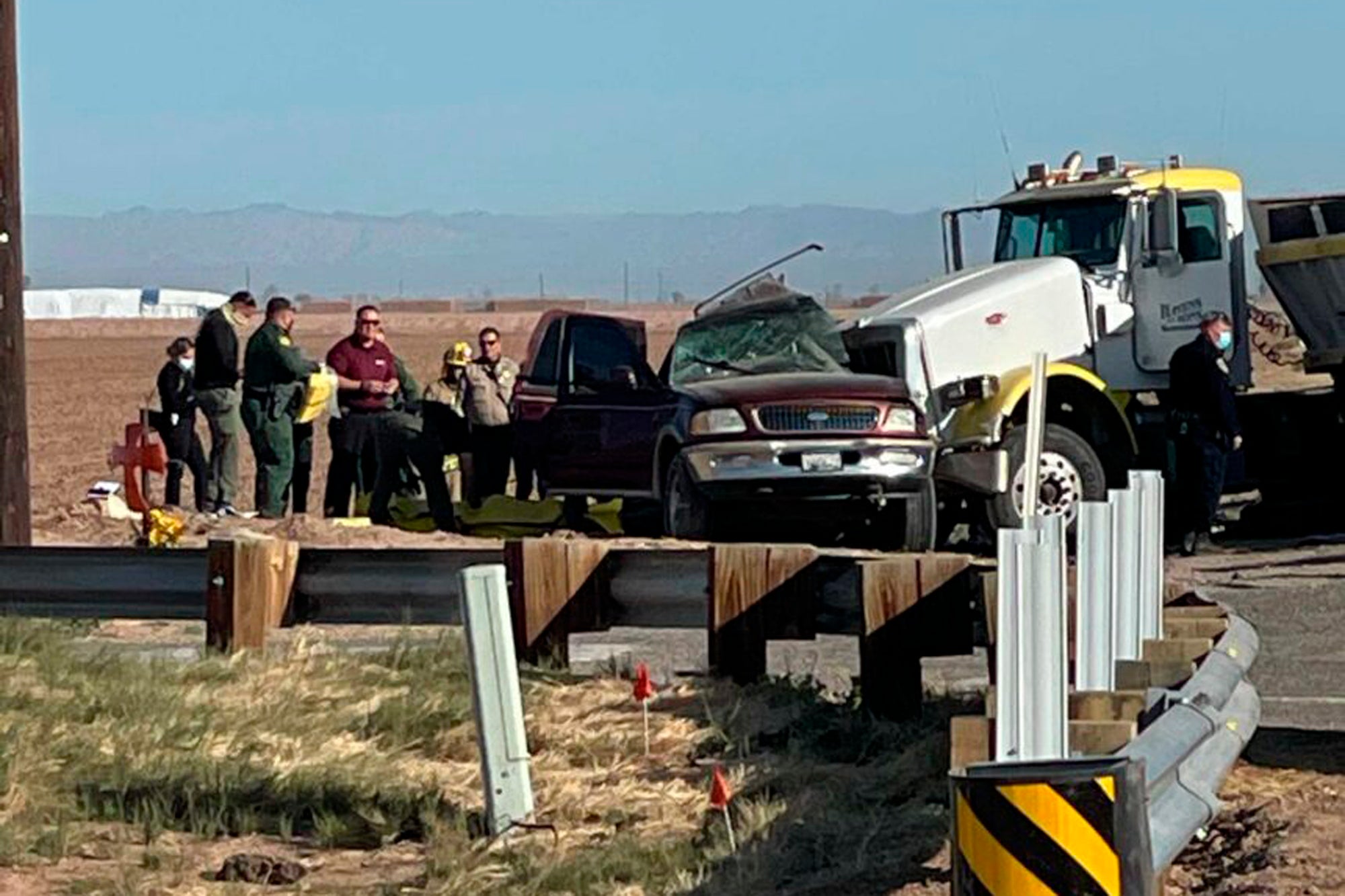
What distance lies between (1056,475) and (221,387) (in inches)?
274

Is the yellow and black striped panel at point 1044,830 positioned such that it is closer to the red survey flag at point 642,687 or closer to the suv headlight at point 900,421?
the red survey flag at point 642,687

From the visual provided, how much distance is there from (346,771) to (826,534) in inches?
372

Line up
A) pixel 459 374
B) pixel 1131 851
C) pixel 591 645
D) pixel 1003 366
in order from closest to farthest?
pixel 1131 851 < pixel 591 645 < pixel 1003 366 < pixel 459 374

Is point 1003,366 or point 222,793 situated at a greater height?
point 1003,366

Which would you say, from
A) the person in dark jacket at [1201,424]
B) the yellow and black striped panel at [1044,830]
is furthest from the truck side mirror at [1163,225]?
the yellow and black striped panel at [1044,830]

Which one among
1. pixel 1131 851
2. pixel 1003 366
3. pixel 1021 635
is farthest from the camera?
pixel 1003 366

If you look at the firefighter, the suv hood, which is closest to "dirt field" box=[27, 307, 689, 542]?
the firefighter

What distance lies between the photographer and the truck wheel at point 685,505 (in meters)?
17.9

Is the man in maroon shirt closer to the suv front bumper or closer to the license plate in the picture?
the suv front bumper

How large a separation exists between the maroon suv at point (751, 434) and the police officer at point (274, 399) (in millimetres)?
2087

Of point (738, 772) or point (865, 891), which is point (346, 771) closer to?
point (738, 772)

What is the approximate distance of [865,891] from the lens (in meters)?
7.44

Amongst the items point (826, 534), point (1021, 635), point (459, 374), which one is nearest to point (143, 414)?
point (459, 374)

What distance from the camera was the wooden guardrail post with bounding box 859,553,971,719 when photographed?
32.7 ft
